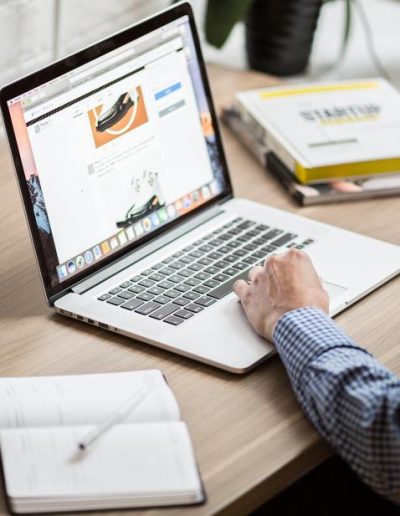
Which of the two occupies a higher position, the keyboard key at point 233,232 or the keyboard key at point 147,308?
the keyboard key at point 147,308

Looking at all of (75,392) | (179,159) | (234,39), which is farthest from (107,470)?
(234,39)

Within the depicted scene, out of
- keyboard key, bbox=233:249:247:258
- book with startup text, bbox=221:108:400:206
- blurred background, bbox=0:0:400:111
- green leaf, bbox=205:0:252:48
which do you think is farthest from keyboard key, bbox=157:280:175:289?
green leaf, bbox=205:0:252:48

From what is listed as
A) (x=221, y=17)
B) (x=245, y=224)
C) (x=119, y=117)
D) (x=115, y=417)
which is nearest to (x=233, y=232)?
(x=245, y=224)

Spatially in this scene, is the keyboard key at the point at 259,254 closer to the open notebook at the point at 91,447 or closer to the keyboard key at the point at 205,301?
the keyboard key at the point at 205,301

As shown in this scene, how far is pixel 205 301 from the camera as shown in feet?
Answer: 4.00

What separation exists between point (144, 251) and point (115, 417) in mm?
364

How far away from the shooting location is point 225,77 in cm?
193

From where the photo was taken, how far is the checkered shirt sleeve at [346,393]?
972 mm

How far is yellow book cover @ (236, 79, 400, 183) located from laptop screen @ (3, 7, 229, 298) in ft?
0.59

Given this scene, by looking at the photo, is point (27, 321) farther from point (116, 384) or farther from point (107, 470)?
point (107, 470)

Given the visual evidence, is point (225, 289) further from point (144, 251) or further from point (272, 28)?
point (272, 28)

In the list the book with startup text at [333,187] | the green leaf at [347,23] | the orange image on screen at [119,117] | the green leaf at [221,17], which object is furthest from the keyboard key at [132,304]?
the green leaf at [347,23]

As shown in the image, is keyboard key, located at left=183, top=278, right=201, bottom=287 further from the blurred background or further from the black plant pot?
the black plant pot

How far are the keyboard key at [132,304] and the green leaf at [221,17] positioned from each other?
0.82 metres
